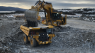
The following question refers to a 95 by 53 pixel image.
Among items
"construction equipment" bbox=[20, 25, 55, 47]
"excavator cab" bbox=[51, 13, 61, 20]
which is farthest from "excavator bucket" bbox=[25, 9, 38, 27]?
"excavator cab" bbox=[51, 13, 61, 20]

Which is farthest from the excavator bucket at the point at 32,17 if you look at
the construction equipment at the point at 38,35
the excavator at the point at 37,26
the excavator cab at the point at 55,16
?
the excavator cab at the point at 55,16

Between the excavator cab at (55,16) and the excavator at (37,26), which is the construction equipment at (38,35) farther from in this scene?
the excavator cab at (55,16)

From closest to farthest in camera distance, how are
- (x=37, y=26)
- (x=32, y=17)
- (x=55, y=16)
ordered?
(x=32, y=17), (x=37, y=26), (x=55, y=16)

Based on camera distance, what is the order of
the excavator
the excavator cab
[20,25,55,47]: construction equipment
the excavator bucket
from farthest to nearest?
the excavator cab
the excavator bucket
the excavator
[20,25,55,47]: construction equipment

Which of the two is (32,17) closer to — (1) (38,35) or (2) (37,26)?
(2) (37,26)

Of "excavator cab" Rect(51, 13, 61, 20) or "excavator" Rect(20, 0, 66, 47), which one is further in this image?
"excavator cab" Rect(51, 13, 61, 20)

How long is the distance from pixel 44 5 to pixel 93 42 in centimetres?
677

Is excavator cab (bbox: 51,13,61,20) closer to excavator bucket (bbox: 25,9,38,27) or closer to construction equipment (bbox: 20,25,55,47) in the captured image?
excavator bucket (bbox: 25,9,38,27)

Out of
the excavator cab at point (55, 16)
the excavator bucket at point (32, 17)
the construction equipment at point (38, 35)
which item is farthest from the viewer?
the excavator cab at point (55, 16)

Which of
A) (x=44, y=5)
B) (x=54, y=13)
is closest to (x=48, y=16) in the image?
(x=54, y=13)

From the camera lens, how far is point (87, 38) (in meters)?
10.9

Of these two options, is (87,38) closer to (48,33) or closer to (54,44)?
(54,44)

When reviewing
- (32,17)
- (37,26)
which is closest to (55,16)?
(37,26)

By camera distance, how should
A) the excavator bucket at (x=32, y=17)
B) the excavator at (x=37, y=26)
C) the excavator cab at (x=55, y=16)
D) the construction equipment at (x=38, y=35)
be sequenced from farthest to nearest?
the excavator cab at (x=55, y=16) → the excavator bucket at (x=32, y=17) → the excavator at (x=37, y=26) → the construction equipment at (x=38, y=35)
